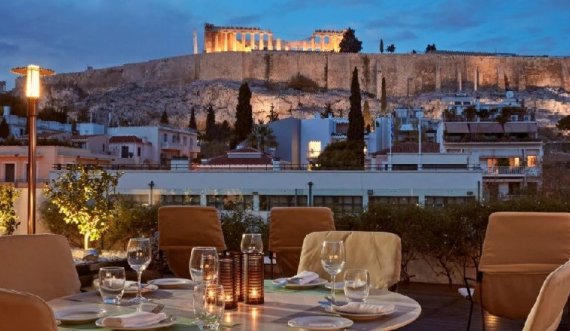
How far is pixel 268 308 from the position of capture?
2.32 metres

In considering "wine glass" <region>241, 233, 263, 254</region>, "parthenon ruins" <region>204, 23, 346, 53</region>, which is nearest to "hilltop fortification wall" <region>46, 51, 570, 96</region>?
"parthenon ruins" <region>204, 23, 346, 53</region>

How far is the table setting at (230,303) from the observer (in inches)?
79.1

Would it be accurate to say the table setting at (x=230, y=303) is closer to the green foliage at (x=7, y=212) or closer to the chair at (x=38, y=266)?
the chair at (x=38, y=266)

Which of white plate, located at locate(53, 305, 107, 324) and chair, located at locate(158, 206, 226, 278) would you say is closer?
white plate, located at locate(53, 305, 107, 324)

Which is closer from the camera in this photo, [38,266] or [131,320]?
[131,320]

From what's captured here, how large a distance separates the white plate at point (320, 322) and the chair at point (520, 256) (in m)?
1.85

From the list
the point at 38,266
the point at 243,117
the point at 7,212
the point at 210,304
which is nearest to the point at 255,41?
the point at 243,117

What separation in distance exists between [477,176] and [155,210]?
Answer: 10640mm

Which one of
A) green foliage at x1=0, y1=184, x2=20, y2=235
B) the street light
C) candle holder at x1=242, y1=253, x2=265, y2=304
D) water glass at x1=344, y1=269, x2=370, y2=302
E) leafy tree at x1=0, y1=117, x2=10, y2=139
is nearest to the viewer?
water glass at x1=344, y1=269, x2=370, y2=302

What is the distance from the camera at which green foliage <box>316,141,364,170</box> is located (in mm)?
28406

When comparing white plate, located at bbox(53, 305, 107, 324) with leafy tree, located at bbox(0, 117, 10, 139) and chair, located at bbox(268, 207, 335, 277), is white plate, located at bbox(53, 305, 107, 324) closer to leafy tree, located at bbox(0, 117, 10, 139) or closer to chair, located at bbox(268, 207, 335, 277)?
chair, located at bbox(268, 207, 335, 277)

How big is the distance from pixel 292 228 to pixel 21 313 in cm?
374

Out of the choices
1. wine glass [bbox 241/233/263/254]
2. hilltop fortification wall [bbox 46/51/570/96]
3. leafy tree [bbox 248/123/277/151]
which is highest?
hilltop fortification wall [bbox 46/51/570/96]

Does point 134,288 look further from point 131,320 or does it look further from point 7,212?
point 7,212
